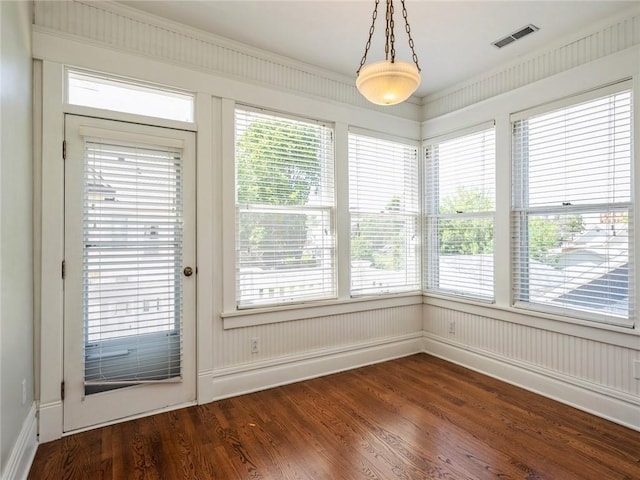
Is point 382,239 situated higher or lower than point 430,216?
lower

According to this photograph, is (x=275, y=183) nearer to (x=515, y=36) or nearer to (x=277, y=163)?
(x=277, y=163)

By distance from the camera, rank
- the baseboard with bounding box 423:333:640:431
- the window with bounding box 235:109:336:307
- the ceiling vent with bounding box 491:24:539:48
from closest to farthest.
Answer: the baseboard with bounding box 423:333:640:431, the ceiling vent with bounding box 491:24:539:48, the window with bounding box 235:109:336:307

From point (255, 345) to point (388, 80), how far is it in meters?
2.31

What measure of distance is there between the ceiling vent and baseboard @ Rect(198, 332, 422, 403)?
9.65 feet

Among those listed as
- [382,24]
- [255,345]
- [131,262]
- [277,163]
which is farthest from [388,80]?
[255,345]

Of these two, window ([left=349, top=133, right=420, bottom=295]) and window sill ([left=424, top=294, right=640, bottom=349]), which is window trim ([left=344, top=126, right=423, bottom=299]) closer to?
window ([left=349, top=133, right=420, bottom=295])

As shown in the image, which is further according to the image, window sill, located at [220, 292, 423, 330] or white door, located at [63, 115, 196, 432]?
window sill, located at [220, 292, 423, 330]

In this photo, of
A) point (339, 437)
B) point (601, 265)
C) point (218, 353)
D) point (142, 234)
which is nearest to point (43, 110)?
point (142, 234)

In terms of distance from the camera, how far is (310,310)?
329cm

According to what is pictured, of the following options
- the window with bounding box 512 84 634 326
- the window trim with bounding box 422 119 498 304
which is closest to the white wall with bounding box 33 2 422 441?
the window trim with bounding box 422 119 498 304

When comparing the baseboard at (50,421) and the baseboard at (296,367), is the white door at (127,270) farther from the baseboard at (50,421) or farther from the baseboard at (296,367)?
the baseboard at (296,367)

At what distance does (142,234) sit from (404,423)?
2307mm

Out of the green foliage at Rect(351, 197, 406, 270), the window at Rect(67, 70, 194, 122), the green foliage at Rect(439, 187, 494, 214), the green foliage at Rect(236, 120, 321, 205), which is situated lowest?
the green foliage at Rect(351, 197, 406, 270)

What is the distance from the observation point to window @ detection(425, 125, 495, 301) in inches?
135
